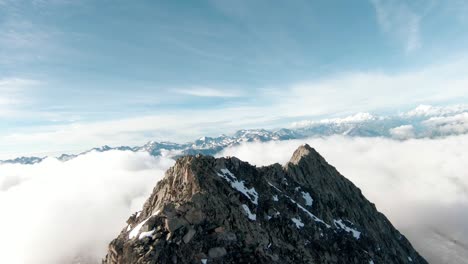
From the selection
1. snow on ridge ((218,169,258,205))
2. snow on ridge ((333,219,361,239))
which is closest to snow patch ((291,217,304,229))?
snow on ridge ((218,169,258,205))

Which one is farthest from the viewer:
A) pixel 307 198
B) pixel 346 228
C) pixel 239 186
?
pixel 307 198

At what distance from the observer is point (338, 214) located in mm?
144000

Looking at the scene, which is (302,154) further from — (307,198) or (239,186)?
(239,186)

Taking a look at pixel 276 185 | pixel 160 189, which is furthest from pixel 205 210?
pixel 276 185

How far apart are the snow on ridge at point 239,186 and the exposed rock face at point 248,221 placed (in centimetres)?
47

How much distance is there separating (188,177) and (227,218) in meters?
17.6

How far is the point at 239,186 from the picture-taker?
332 ft

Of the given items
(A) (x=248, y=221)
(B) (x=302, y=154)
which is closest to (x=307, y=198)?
(B) (x=302, y=154)

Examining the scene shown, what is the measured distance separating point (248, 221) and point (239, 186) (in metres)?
20.0

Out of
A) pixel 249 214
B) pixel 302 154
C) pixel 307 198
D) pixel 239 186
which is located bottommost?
pixel 307 198

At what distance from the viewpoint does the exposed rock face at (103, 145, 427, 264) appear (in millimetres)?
66250

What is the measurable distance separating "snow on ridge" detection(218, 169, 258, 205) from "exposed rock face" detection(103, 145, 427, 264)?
47 cm

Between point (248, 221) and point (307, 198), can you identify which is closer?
point (248, 221)

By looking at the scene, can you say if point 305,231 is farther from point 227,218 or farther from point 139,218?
point 139,218
